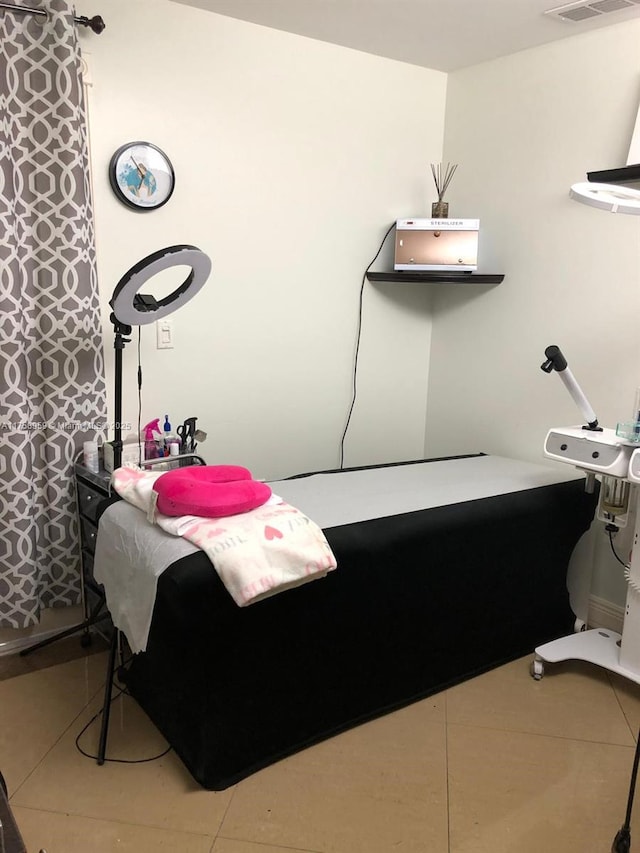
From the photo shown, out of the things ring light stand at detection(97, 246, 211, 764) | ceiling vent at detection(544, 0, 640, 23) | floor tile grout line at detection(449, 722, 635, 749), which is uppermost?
ceiling vent at detection(544, 0, 640, 23)

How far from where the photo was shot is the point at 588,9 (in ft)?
7.57

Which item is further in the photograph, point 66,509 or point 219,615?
point 66,509

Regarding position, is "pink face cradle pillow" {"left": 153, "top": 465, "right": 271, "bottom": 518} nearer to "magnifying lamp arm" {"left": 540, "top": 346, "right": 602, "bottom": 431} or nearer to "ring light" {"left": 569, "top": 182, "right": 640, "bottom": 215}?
"magnifying lamp arm" {"left": 540, "top": 346, "right": 602, "bottom": 431}

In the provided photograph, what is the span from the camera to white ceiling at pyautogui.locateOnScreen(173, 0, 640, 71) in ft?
7.68

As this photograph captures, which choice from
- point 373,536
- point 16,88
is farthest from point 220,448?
point 16,88

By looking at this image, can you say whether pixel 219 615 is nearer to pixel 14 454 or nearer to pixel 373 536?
pixel 373 536

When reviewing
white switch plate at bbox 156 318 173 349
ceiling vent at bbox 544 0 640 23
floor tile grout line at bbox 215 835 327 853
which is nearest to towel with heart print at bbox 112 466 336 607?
floor tile grout line at bbox 215 835 327 853

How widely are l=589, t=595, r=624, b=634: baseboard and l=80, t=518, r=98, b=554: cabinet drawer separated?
1.97 meters

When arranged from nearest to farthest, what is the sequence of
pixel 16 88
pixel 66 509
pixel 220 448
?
pixel 16 88 < pixel 66 509 < pixel 220 448

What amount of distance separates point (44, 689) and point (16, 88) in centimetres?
196

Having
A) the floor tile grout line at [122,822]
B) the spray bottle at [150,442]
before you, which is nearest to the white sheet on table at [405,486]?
the spray bottle at [150,442]

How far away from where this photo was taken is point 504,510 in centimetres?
225

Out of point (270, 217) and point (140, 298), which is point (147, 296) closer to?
point (140, 298)

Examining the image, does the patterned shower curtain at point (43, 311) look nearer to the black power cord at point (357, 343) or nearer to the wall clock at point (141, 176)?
the wall clock at point (141, 176)
